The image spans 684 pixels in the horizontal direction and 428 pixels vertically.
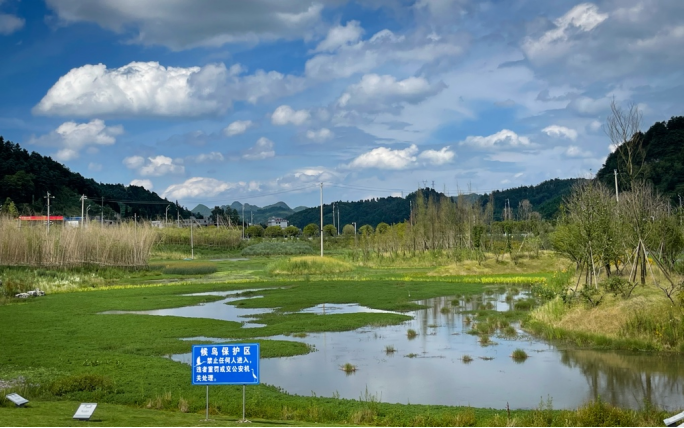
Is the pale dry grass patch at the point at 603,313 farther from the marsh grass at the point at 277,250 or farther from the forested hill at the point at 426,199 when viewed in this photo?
the forested hill at the point at 426,199

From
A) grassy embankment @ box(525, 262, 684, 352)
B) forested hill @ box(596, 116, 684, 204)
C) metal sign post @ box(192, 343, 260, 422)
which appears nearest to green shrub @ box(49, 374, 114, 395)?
metal sign post @ box(192, 343, 260, 422)

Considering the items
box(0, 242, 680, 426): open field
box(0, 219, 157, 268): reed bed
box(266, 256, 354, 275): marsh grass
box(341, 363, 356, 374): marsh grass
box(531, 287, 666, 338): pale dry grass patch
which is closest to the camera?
box(0, 242, 680, 426): open field

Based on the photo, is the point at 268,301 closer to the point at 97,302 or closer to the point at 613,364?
the point at 97,302

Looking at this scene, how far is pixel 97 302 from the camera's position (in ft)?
110

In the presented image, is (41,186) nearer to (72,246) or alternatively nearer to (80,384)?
(72,246)

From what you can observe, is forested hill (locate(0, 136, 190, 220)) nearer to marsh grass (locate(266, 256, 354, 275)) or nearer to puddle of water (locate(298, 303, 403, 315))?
marsh grass (locate(266, 256, 354, 275))

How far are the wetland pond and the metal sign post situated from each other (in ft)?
13.0

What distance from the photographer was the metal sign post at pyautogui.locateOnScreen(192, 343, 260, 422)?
33.6ft

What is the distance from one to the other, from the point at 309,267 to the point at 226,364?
145 feet

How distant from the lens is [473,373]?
53.5 feet

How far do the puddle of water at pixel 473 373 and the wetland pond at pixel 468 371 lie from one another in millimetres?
24

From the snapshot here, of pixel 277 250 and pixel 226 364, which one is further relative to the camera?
pixel 277 250

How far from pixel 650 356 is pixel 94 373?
1571 cm

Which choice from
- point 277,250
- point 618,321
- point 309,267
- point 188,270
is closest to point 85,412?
point 618,321
